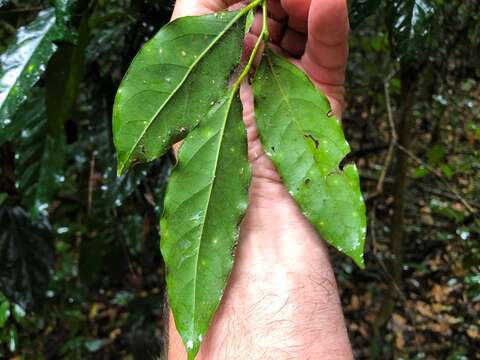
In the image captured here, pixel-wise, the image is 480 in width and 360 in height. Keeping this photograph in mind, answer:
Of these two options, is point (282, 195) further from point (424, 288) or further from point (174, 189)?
point (424, 288)

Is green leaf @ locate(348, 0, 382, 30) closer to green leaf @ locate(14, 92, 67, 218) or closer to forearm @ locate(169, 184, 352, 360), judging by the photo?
forearm @ locate(169, 184, 352, 360)

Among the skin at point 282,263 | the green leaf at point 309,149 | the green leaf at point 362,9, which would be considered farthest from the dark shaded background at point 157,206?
the green leaf at point 309,149

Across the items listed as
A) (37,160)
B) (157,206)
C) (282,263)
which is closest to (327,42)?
(282,263)

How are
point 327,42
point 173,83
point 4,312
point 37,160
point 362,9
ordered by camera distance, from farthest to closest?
point 4,312, point 37,160, point 362,9, point 327,42, point 173,83

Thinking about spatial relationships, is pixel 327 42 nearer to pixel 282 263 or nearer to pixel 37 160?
pixel 282 263

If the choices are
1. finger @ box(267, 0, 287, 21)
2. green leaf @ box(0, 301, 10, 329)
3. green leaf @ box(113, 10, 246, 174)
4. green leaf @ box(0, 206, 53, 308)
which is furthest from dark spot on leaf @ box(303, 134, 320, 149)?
green leaf @ box(0, 301, 10, 329)

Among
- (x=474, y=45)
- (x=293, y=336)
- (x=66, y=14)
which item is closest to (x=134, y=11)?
(x=66, y=14)
